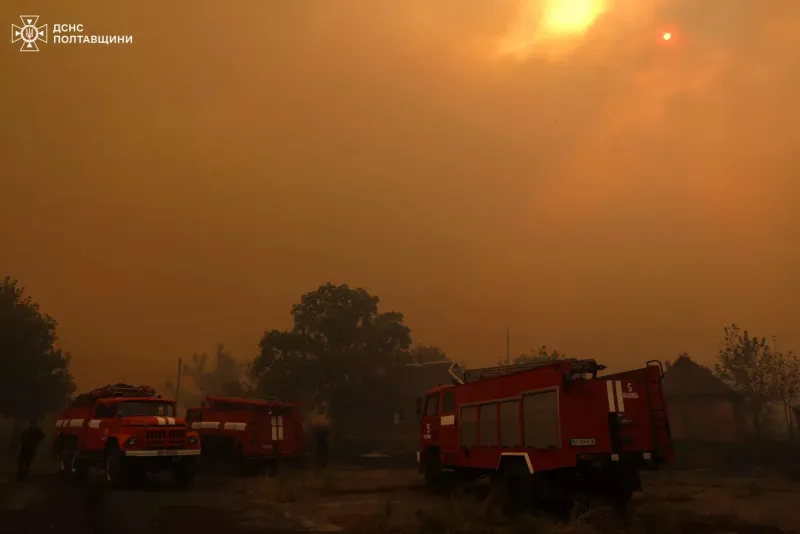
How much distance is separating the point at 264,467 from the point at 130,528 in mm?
13691

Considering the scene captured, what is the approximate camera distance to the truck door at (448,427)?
54.2ft

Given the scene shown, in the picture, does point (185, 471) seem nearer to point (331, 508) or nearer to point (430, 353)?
point (331, 508)

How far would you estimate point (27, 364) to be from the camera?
162 ft

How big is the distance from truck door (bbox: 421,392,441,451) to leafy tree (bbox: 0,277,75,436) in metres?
43.0

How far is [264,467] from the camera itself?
976 inches

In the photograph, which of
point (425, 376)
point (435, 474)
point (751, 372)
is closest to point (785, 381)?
point (751, 372)

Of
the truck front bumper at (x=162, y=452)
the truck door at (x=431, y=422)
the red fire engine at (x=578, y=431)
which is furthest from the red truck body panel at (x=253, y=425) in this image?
the red fire engine at (x=578, y=431)

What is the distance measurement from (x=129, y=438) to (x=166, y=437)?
3.37 ft

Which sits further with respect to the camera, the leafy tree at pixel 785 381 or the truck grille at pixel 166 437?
the leafy tree at pixel 785 381

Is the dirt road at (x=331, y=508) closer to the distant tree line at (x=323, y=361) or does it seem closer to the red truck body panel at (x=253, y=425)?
the red truck body panel at (x=253, y=425)

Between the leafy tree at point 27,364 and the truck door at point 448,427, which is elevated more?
the leafy tree at point 27,364

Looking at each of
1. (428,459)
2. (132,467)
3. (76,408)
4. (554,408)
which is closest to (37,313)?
(76,408)

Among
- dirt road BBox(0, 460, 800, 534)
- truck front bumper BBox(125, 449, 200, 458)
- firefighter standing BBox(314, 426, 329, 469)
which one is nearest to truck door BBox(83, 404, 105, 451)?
dirt road BBox(0, 460, 800, 534)

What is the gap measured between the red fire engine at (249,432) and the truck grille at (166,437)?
4.16 metres
